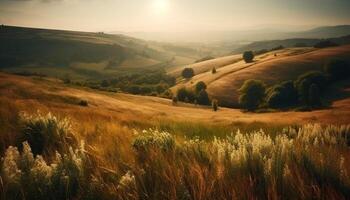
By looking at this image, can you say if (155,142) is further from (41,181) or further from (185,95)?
(185,95)

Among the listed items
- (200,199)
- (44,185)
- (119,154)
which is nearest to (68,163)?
(44,185)

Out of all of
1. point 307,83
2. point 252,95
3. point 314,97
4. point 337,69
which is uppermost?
point 337,69

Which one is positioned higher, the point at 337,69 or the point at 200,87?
the point at 337,69

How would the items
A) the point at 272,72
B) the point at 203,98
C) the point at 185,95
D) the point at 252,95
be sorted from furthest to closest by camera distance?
the point at 272,72
the point at 185,95
the point at 203,98
the point at 252,95

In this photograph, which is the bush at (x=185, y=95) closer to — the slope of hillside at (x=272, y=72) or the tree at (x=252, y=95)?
the slope of hillside at (x=272, y=72)

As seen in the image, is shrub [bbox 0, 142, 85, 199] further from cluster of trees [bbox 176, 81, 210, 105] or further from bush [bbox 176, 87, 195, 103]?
bush [bbox 176, 87, 195, 103]

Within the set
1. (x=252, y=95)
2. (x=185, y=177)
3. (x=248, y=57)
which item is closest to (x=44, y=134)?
(x=185, y=177)

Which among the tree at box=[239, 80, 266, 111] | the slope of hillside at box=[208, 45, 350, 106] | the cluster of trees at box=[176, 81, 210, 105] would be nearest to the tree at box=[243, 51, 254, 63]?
the slope of hillside at box=[208, 45, 350, 106]

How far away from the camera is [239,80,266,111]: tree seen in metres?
118

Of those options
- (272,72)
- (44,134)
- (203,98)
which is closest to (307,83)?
(272,72)

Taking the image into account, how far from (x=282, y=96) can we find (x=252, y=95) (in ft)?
37.8

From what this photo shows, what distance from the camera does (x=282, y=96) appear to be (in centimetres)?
11844

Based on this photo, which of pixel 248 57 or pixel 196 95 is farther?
pixel 248 57

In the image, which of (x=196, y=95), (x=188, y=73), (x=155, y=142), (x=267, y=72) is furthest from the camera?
(x=188, y=73)
